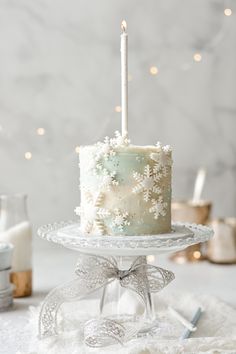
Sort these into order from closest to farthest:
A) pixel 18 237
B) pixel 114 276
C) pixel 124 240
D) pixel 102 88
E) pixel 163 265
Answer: pixel 124 240, pixel 114 276, pixel 18 237, pixel 163 265, pixel 102 88

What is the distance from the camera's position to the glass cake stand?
3.69 ft

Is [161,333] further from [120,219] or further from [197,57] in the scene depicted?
[197,57]

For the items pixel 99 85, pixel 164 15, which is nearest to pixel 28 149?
pixel 99 85

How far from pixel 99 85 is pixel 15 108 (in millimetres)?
237

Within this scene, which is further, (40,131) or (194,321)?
(40,131)

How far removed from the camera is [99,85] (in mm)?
1948

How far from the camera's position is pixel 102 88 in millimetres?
1952

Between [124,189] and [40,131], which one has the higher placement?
[40,131]

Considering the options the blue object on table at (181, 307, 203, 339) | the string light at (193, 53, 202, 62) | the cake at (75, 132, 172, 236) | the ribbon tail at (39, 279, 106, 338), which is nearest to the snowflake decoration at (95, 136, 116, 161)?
the cake at (75, 132, 172, 236)

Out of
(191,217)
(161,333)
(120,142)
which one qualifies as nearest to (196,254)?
(191,217)

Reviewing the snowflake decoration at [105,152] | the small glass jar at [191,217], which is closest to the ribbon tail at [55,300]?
the snowflake decoration at [105,152]

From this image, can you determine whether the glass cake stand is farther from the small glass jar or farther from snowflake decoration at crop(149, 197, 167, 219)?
the small glass jar

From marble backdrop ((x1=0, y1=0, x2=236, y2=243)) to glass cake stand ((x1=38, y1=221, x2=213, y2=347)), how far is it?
2.08ft

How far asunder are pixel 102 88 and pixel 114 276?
837mm
